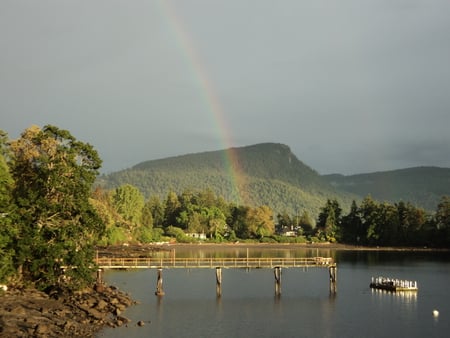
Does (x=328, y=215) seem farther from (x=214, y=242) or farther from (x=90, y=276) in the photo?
(x=90, y=276)

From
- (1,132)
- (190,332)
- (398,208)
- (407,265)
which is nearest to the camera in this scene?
(190,332)

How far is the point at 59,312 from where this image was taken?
177 ft

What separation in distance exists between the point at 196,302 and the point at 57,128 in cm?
A: 2526

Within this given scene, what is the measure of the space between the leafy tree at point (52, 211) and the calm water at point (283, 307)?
29.4ft

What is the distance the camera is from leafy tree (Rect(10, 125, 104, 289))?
5991 cm

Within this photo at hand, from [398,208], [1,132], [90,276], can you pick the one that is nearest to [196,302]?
[90,276]

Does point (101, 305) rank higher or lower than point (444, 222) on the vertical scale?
lower

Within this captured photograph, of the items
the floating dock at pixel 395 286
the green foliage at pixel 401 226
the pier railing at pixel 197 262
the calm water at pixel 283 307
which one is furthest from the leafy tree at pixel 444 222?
the floating dock at pixel 395 286

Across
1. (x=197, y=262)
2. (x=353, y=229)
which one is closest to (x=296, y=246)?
(x=353, y=229)

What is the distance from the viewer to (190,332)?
5209 centimetres

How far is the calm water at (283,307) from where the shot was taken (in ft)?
175

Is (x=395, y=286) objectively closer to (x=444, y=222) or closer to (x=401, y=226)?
(x=444, y=222)

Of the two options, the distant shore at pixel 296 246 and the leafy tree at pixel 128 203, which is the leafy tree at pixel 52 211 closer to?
the leafy tree at pixel 128 203

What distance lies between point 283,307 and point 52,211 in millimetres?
27064
